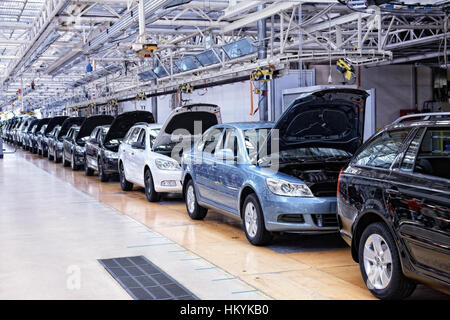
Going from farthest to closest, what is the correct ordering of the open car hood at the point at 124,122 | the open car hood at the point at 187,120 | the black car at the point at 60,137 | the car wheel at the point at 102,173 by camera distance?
1. the black car at the point at 60,137
2. the car wheel at the point at 102,173
3. the open car hood at the point at 124,122
4. the open car hood at the point at 187,120

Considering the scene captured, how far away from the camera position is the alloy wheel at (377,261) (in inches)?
198

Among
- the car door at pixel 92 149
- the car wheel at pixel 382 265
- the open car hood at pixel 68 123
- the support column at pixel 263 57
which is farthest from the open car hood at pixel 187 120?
the open car hood at pixel 68 123

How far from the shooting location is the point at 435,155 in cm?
491

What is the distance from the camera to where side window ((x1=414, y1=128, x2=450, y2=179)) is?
4.79 metres

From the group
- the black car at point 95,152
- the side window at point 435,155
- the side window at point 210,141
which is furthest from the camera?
the black car at point 95,152

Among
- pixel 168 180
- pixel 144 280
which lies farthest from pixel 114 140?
pixel 144 280

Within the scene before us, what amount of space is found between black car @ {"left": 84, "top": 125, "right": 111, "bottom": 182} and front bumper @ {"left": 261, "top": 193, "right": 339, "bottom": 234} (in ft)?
30.6

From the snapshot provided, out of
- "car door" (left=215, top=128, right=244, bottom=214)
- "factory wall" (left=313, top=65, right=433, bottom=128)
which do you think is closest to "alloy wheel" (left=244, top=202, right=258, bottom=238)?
"car door" (left=215, top=128, right=244, bottom=214)

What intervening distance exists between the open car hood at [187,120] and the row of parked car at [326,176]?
0.02 meters

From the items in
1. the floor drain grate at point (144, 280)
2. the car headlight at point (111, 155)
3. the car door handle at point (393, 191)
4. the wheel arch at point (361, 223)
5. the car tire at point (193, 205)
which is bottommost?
the floor drain grate at point (144, 280)

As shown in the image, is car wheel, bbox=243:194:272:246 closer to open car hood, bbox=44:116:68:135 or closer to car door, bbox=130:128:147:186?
car door, bbox=130:128:147:186

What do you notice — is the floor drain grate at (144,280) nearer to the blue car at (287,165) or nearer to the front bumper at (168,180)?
the blue car at (287,165)

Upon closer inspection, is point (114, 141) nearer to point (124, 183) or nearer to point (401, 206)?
point (124, 183)
